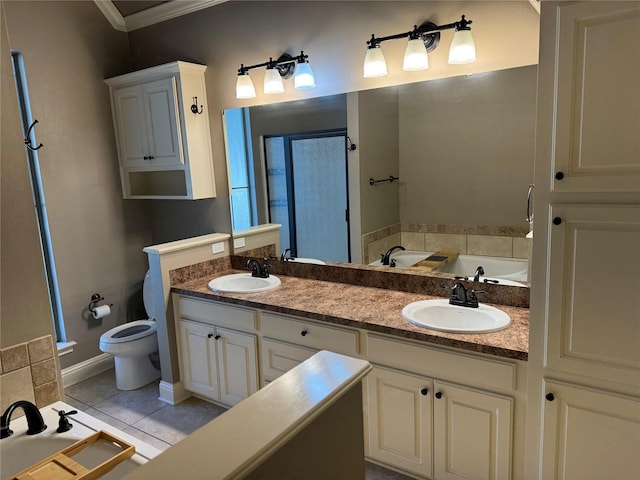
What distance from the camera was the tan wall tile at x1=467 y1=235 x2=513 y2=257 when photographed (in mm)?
2254

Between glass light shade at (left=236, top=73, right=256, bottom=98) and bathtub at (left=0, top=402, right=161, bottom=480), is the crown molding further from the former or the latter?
bathtub at (left=0, top=402, right=161, bottom=480)

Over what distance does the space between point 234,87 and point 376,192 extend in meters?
1.25

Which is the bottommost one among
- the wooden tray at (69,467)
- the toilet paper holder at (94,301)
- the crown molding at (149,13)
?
the toilet paper holder at (94,301)

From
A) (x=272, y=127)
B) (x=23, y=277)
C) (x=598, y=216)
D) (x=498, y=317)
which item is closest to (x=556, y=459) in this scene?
(x=498, y=317)

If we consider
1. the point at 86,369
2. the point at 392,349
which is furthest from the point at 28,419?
the point at 86,369

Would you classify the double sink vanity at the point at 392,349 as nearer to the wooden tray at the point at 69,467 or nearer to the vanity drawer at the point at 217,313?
the vanity drawer at the point at 217,313

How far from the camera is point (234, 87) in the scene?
9.89 ft

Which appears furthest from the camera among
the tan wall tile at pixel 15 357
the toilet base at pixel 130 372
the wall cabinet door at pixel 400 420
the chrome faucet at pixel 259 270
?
the toilet base at pixel 130 372

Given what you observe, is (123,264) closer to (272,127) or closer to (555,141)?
(272,127)

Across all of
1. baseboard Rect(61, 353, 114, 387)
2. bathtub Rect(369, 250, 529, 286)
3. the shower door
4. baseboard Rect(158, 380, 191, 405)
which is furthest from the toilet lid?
bathtub Rect(369, 250, 529, 286)

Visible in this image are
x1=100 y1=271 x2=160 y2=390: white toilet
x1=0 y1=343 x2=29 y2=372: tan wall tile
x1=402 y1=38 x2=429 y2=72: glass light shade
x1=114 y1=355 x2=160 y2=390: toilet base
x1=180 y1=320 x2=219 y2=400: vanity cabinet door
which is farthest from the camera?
x1=114 y1=355 x2=160 y2=390: toilet base

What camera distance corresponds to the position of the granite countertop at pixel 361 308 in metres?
1.84

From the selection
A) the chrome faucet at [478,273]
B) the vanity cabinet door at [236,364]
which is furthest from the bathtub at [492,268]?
the vanity cabinet door at [236,364]

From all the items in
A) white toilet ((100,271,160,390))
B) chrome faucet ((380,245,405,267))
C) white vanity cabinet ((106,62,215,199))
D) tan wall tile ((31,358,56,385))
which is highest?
white vanity cabinet ((106,62,215,199))
